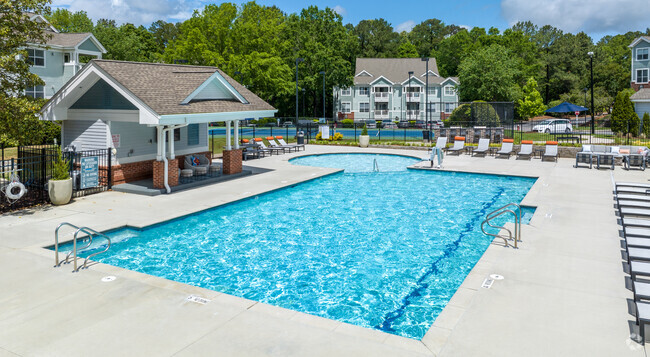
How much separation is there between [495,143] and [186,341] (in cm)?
2973

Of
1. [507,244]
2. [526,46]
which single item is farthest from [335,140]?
[526,46]

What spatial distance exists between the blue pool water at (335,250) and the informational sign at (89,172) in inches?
197

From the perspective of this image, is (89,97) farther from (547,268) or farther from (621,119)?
(621,119)

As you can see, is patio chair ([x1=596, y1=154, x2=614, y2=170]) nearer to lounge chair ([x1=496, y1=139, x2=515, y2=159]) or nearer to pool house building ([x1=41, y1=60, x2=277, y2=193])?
lounge chair ([x1=496, y1=139, x2=515, y2=159])

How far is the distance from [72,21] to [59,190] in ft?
219

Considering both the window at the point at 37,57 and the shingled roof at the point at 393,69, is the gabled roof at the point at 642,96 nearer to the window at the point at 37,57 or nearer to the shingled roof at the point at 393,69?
the shingled roof at the point at 393,69

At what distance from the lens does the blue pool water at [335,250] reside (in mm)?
9016

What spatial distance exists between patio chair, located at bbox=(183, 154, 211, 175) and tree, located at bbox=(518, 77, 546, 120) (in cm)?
6258

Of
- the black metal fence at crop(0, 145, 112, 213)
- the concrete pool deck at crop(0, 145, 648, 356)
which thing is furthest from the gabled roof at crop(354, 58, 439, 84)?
the concrete pool deck at crop(0, 145, 648, 356)

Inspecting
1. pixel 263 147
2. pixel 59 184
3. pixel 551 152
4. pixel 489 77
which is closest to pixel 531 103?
pixel 489 77

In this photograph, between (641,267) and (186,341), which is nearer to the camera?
(186,341)

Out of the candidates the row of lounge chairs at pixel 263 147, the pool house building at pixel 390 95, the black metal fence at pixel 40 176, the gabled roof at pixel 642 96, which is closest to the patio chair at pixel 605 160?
the row of lounge chairs at pixel 263 147

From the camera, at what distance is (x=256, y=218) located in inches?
588

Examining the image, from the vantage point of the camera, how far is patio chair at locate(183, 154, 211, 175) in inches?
819
